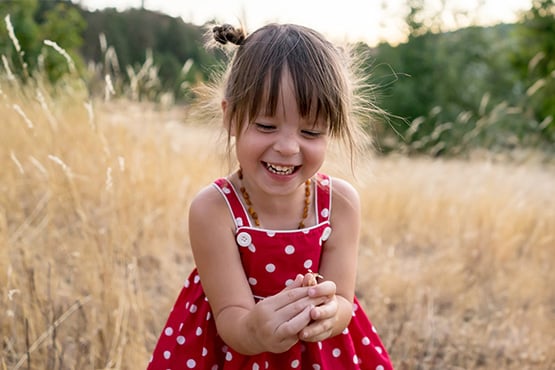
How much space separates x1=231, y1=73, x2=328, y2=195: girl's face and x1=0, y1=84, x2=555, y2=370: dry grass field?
33 centimetres

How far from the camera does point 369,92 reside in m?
1.75

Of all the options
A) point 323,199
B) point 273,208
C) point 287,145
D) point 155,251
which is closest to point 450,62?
point 155,251

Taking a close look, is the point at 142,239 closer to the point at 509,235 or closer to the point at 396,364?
the point at 396,364

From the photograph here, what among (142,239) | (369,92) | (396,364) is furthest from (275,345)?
(142,239)

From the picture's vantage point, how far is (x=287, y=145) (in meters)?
1.38

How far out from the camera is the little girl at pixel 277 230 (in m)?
1.37

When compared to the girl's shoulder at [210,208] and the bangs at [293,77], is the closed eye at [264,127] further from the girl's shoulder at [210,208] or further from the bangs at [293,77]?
the girl's shoulder at [210,208]

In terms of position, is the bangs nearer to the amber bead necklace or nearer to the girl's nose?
the girl's nose

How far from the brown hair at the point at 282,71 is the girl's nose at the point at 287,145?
58mm

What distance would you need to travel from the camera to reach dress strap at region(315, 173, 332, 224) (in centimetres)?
159

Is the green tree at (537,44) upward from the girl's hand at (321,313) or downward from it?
upward

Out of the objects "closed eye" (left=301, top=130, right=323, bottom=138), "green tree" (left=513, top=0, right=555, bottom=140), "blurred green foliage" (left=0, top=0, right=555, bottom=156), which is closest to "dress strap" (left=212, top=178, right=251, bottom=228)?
"closed eye" (left=301, top=130, right=323, bottom=138)

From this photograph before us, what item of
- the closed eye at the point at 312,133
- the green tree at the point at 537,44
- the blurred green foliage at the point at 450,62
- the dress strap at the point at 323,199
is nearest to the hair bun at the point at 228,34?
the closed eye at the point at 312,133

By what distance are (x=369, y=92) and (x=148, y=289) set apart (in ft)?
5.46
